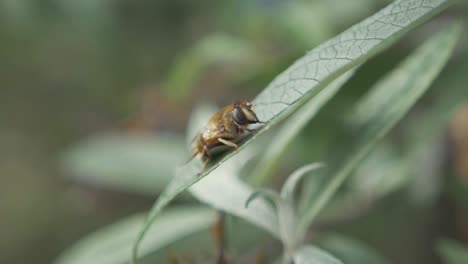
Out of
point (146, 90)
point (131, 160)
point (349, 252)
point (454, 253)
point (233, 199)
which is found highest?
point (146, 90)

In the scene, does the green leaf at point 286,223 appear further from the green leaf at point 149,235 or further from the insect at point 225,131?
the green leaf at point 149,235

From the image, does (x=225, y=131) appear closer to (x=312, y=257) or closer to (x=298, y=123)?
(x=298, y=123)

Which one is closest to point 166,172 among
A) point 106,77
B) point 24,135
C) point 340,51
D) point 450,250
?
point 450,250

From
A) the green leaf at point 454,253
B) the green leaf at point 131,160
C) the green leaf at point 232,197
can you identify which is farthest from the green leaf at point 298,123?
the green leaf at point 131,160

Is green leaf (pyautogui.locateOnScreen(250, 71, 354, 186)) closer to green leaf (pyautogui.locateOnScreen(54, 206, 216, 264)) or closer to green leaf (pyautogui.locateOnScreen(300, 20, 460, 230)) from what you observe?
green leaf (pyautogui.locateOnScreen(300, 20, 460, 230))

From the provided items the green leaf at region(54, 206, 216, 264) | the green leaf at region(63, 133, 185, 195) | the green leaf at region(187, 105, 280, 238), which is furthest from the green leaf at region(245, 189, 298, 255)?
the green leaf at region(63, 133, 185, 195)

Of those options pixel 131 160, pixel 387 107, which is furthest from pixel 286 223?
pixel 131 160

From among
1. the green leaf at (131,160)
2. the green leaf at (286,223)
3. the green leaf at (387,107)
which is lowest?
the green leaf at (286,223)

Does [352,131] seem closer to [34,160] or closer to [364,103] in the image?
[364,103]
